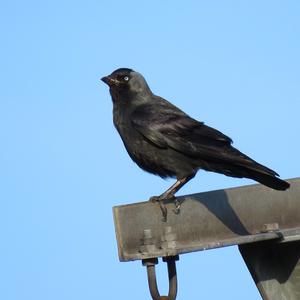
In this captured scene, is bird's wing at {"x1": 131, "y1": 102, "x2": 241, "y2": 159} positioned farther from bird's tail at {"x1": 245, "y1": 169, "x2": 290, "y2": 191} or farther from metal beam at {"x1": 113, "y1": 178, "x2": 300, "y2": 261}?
metal beam at {"x1": 113, "y1": 178, "x2": 300, "y2": 261}

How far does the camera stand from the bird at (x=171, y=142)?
6.65m

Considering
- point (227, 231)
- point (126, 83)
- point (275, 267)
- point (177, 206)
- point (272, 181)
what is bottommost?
point (275, 267)

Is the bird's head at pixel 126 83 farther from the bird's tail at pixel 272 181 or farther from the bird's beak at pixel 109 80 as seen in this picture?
the bird's tail at pixel 272 181

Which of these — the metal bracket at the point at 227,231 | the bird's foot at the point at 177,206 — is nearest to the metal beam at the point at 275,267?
the metal bracket at the point at 227,231

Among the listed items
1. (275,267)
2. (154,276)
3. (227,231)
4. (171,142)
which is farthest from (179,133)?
(154,276)

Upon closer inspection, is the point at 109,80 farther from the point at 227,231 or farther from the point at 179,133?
the point at 227,231

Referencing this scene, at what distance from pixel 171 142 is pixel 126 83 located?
121 cm

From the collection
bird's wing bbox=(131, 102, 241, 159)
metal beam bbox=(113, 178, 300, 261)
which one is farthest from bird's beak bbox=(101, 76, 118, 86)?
metal beam bbox=(113, 178, 300, 261)

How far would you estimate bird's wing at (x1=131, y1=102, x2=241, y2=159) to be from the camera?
6719 millimetres

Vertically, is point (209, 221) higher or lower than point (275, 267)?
higher

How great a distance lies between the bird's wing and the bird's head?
1.66 ft

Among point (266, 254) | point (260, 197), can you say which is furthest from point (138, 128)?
point (266, 254)

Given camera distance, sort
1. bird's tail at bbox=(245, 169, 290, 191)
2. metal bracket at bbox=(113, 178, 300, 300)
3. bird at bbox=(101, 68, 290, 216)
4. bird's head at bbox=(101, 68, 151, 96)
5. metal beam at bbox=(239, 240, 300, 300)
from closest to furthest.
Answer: metal bracket at bbox=(113, 178, 300, 300)
metal beam at bbox=(239, 240, 300, 300)
bird's tail at bbox=(245, 169, 290, 191)
bird at bbox=(101, 68, 290, 216)
bird's head at bbox=(101, 68, 151, 96)

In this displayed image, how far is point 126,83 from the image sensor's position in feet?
26.0
